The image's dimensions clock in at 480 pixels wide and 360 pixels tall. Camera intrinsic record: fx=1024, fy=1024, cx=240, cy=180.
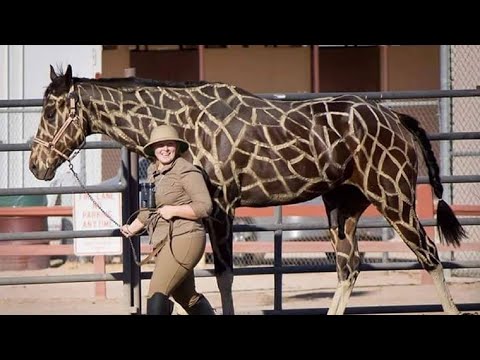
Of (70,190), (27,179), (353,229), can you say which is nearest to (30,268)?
(27,179)

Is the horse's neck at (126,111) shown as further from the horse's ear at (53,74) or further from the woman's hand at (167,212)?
the woman's hand at (167,212)

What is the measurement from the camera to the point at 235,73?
71.3 feet

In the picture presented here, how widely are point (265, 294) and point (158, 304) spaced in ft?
18.2

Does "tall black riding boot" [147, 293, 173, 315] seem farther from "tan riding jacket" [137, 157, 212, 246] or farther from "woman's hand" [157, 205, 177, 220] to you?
"woman's hand" [157, 205, 177, 220]

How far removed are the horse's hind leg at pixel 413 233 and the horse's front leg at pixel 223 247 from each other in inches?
49.2

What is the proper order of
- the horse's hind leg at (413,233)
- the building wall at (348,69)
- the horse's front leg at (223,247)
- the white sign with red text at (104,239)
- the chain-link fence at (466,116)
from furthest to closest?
the building wall at (348,69) < the chain-link fence at (466,116) < the white sign with red text at (104,239) < the horse's hind leg at (413,233) < the horse's front leg at (223,247)

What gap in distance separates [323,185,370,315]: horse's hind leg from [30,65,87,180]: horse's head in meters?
2.16

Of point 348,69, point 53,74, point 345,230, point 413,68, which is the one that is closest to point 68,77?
point 53,74

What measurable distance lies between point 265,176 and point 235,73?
13872mm

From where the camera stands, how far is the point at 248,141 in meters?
7.97

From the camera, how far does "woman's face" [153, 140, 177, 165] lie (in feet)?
22.6

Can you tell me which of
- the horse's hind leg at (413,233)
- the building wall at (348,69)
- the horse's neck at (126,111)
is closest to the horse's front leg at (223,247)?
Result: the horse's neck at (126,111)

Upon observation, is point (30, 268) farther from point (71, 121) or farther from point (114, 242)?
point (71, 121)

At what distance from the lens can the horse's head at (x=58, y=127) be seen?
8.07 m
